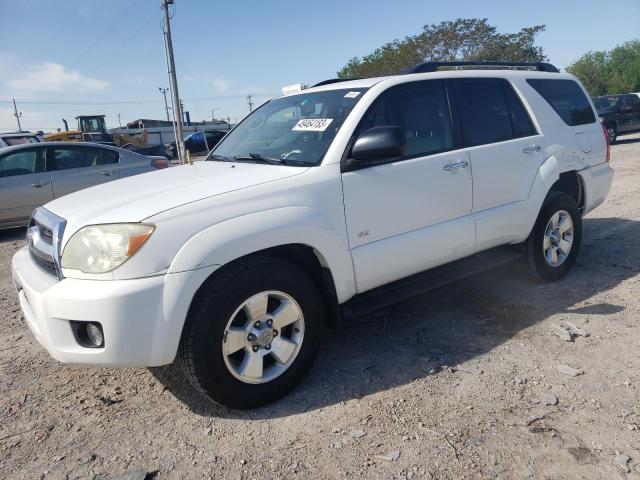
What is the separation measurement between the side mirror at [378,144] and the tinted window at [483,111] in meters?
0.95

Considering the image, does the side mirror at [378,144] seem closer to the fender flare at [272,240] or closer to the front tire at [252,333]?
the fender flare at [272,240]

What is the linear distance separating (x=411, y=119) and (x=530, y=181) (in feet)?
4.22

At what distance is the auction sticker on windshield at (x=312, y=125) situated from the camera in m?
3.25

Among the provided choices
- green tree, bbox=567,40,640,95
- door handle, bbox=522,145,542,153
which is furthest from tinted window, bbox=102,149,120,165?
green tree, bbox=567,40,640,95

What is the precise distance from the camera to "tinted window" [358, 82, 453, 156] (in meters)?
3.36

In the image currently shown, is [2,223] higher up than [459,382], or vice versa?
[2,223]

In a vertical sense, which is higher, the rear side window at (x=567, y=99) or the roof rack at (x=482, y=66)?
the roof rack at (x=482, y=66)

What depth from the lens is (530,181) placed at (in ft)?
13.4

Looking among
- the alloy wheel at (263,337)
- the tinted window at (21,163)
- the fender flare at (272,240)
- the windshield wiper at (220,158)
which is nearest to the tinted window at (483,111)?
the fender flare at (272,240)

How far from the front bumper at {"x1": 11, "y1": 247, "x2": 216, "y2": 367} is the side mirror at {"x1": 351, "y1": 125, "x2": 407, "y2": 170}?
114cm

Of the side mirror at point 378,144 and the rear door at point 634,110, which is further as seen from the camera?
the rear door at point 634,110

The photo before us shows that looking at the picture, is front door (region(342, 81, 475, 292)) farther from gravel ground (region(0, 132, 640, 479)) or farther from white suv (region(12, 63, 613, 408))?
gravel ground (region(0, 132, 640, 479))

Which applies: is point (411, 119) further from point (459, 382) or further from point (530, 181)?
point (459, 382)

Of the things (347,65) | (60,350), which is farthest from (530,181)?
(347,65)
